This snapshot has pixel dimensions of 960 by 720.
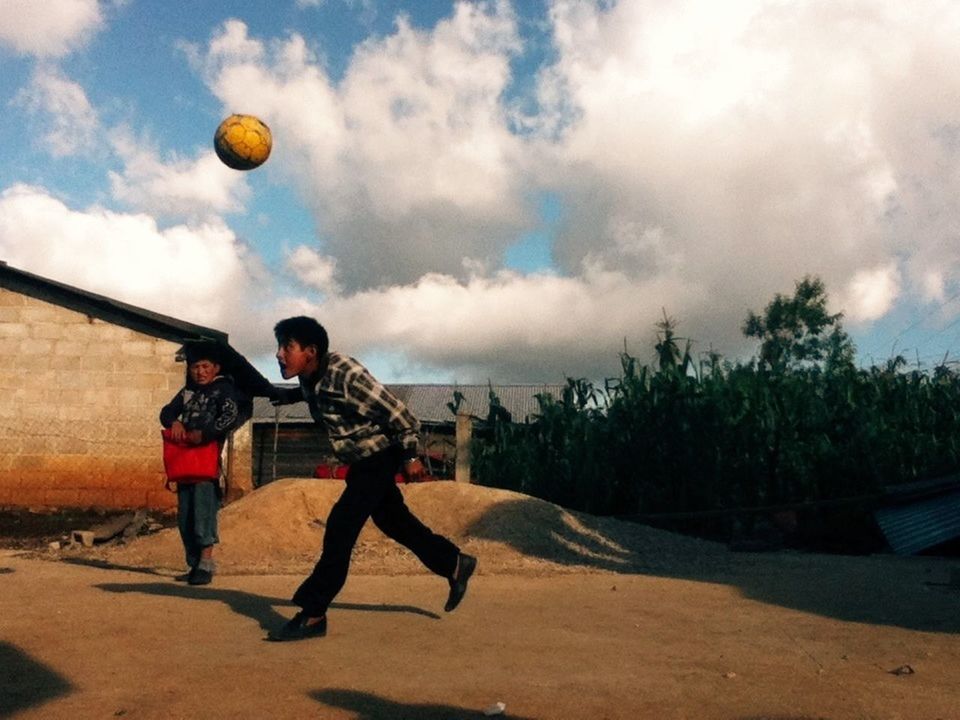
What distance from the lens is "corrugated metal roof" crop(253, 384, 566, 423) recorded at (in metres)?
30.5

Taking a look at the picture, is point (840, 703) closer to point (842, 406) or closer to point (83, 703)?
point (83, 703)

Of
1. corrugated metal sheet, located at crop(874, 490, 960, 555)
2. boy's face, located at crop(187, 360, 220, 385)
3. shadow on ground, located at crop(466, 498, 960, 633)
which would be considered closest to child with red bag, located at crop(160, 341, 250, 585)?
boy's face, located at crop(187, 360, 220, 385)

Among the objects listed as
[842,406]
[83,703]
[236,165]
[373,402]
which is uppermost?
[236,165]

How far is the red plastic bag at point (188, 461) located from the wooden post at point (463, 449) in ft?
16.8

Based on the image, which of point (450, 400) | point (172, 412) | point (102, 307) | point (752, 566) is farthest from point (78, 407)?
point (450, 400)

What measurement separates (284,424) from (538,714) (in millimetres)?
20048

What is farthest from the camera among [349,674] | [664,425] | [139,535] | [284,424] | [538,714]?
[284,424]

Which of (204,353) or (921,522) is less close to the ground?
(204,353)

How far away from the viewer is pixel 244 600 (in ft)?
17.8

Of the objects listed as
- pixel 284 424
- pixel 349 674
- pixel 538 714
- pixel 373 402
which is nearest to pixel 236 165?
pixel 373 402

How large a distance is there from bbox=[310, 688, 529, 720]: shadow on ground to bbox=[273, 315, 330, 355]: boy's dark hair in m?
1.83

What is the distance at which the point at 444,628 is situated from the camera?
4523 millimetres

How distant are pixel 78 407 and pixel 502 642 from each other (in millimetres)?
8981

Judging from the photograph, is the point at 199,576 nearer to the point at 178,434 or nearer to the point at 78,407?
the point at 178,434
